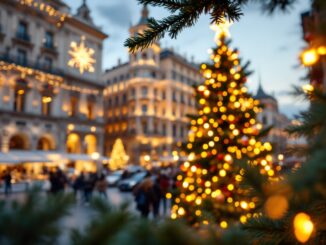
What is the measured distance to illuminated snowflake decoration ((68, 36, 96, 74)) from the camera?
3142cm

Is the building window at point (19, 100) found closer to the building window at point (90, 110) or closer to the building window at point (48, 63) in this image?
the building window at point (48, 63)

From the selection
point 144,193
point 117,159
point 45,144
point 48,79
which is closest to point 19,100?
point 48,79

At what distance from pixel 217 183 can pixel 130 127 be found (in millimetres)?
39625

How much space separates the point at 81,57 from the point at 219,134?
27.2 meters

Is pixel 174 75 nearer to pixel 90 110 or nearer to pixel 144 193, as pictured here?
pixel 90 110

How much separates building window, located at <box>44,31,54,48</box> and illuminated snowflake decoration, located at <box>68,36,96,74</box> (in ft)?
6.35

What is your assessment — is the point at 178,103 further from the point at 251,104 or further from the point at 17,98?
the point at 251,104

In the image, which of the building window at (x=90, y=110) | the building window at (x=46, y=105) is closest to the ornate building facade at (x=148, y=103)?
the building window at (x=90, y=110)

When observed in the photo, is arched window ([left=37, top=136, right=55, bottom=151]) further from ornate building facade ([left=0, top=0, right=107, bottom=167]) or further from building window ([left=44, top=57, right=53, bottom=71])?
building window ([left=44, top=57, right=53, bottom=71])

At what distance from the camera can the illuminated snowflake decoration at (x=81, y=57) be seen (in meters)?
31.4

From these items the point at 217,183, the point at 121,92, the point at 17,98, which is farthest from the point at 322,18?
the point at 121,92

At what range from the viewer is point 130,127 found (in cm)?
4634

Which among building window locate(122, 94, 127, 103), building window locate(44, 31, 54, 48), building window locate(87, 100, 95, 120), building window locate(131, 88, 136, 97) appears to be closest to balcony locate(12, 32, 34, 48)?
building window locate(44, 31, 54, 48)

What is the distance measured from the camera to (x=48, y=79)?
30.1m
